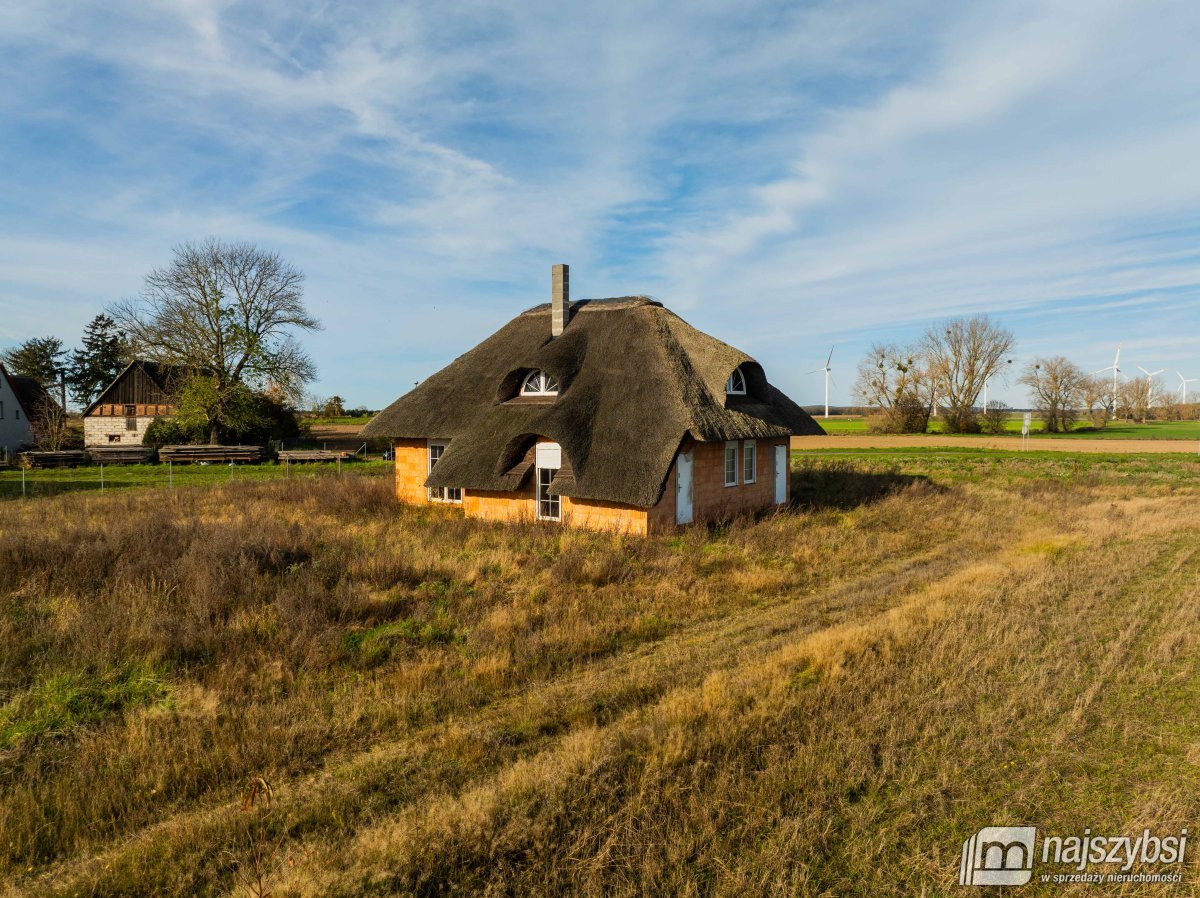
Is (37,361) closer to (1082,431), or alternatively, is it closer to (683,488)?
(683,488)

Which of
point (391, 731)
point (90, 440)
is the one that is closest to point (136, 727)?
point (391, 731)

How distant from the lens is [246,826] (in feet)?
15.0

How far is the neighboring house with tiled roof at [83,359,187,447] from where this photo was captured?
4369 centimetres

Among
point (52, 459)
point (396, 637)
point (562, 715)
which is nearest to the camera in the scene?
point (562, 715)

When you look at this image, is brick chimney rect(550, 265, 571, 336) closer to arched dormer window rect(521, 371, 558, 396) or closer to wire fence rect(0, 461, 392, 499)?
arched dormer window rect(521, 371, 558, 396)

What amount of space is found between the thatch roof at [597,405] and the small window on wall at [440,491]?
78 cm

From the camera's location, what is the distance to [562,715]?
6.30 metres

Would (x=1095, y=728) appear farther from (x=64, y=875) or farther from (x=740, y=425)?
(x=740, y=425)

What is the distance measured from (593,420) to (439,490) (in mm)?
6220

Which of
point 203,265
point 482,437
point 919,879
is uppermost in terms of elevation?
point 203,265

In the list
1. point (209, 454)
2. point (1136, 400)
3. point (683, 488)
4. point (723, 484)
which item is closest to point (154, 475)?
point (209, 454)

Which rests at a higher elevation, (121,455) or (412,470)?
(121,455)

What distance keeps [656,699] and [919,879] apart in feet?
9.66

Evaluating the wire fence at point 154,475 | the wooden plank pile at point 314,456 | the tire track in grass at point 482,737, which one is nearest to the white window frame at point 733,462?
the tire track in grass at point 482,737
